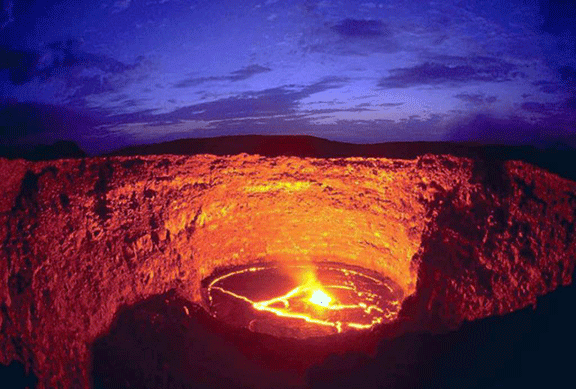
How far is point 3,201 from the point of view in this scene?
4.39 m

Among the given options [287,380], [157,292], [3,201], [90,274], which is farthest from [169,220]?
[287,380]

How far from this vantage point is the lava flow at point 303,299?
6.59 meters

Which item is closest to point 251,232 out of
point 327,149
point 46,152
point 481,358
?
point 327,149

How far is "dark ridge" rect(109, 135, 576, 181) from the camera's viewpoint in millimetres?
6125

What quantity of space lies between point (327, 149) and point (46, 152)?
17.0ft

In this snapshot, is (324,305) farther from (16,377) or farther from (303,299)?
(16,377)

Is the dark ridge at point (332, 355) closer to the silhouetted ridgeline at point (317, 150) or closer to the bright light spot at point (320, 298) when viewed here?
the bright light spot at point (320, 298)

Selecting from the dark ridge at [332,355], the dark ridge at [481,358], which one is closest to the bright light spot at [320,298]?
the dark ridge at [332,355]

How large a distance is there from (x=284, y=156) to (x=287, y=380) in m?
4.53

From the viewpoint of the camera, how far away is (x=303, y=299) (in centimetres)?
748

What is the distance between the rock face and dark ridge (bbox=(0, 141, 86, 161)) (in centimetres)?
20

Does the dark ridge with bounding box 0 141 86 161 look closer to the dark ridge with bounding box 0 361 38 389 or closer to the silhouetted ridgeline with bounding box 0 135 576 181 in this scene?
the silhouetted ridgeline with bounding box 0 135 576 181

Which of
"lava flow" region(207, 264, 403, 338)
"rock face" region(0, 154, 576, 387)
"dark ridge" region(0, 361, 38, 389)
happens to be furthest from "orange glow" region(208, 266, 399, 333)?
"dark ridge" region(0, 361, 38, 389)

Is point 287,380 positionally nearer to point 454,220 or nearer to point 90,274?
point 90,274
